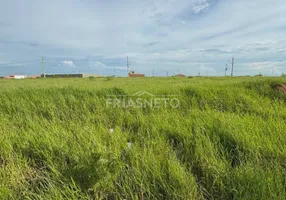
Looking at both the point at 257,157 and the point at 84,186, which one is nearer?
the point at 84,186

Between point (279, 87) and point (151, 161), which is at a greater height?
point (279, 87)

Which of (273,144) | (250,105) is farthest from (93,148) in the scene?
(250,105)

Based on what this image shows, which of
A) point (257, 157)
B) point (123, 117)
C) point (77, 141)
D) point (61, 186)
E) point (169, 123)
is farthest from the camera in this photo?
point (123, 117)

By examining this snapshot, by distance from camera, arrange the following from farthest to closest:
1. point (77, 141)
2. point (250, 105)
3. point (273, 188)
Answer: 1. point (250, 105)
2. point (77, 141)
3. point (273, 188)

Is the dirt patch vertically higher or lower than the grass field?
higher

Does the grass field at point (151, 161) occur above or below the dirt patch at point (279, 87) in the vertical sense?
below

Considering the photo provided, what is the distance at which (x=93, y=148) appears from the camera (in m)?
2.07

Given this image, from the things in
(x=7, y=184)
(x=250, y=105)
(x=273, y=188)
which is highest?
(x=250, y=105)

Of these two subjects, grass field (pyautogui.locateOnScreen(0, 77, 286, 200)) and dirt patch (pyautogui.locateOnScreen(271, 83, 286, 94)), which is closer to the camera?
grass field (pyautogui.locateOnScreen(0, 77, 286, 200))

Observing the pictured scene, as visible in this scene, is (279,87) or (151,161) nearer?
(151,161)

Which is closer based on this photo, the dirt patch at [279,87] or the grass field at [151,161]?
the grass field at [151,161]

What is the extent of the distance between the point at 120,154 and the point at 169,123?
1.31m

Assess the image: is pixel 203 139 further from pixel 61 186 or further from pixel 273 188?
pixel 61 186

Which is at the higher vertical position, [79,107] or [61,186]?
[79,107]
